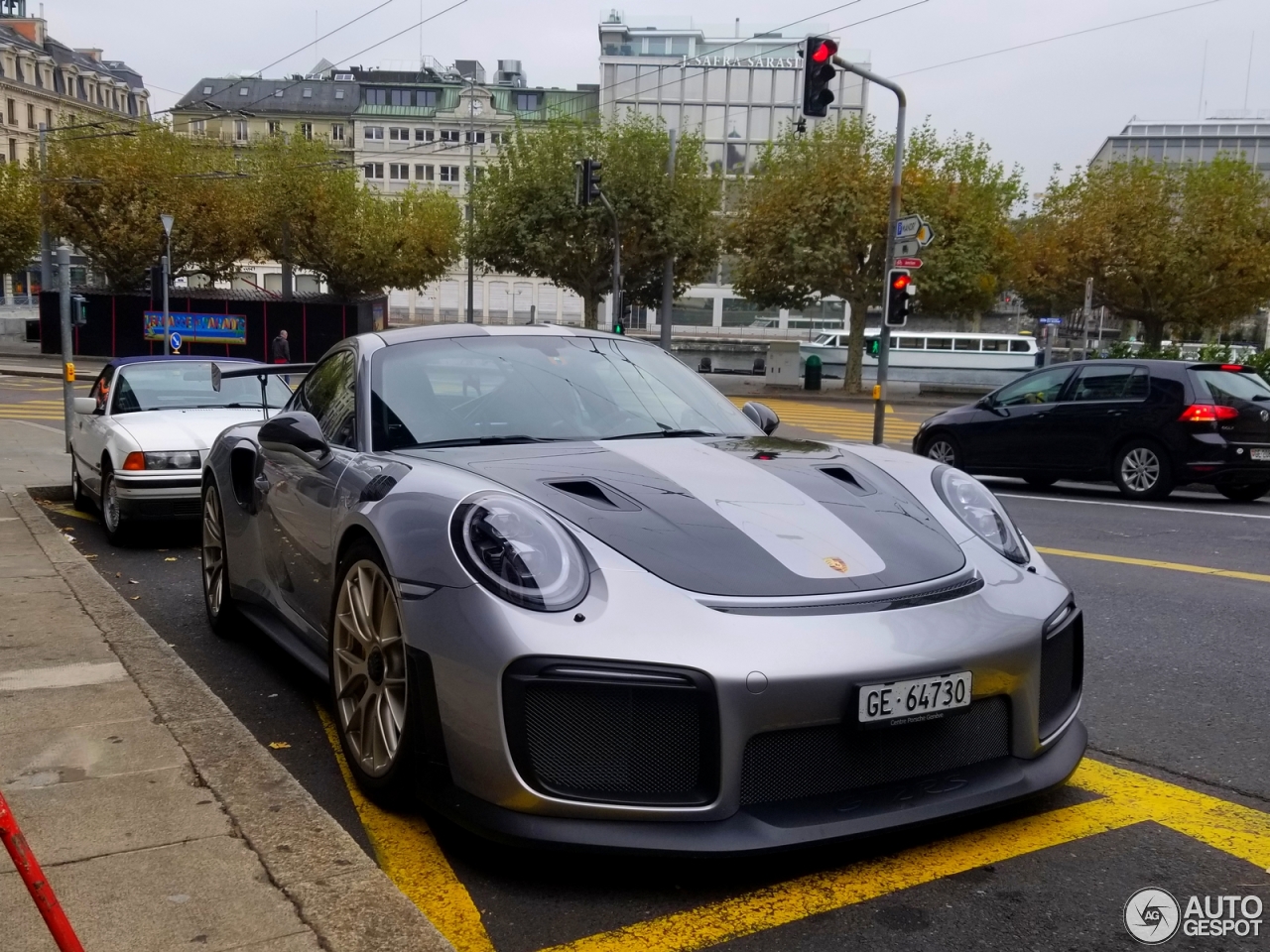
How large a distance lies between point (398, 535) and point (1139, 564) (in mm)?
6031

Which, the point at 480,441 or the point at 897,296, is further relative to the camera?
the point at 897,296

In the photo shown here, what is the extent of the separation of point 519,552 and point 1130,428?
1108 cm

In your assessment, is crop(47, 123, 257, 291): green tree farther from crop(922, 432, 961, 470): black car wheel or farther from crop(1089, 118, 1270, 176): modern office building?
crop(1089, 118, 1270, 176): modern office building

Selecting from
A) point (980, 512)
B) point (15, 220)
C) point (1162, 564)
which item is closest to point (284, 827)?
point (980, 512)

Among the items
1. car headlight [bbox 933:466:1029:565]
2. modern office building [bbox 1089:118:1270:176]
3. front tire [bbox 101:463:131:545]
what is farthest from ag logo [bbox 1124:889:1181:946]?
modern office building [bbox 1089:118:1270:176]

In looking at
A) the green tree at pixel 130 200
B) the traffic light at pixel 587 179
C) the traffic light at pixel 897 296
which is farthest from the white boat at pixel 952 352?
the traffic light at pixel 897 296

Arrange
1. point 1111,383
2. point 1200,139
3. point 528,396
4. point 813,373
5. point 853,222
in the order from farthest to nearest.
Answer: point 1200,139 < point 813,373 < point 853,222 < point 1111,383 < point 528,396

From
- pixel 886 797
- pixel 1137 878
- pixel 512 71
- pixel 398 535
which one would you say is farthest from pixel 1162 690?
pixel 512 71

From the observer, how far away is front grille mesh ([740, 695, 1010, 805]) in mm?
2754

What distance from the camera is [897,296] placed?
18.9 meters

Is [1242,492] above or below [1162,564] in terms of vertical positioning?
below

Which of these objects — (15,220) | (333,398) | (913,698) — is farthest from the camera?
(15,220)

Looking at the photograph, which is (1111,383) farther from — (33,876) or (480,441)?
(33,876)

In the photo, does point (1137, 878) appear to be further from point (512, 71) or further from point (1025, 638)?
point (512, 71)
